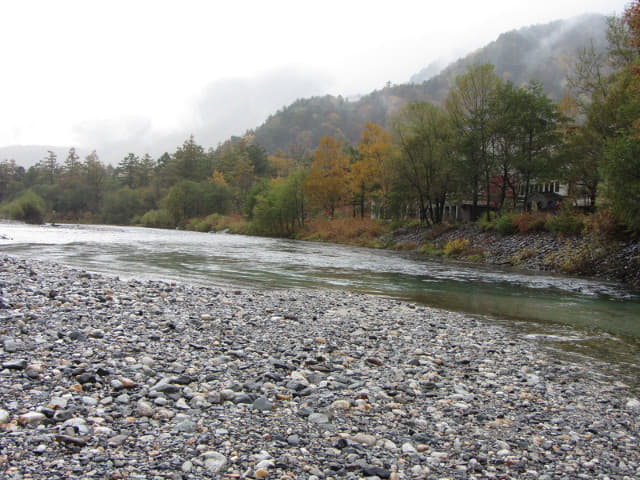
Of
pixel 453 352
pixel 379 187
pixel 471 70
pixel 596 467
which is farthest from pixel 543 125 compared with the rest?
pixel 596 467

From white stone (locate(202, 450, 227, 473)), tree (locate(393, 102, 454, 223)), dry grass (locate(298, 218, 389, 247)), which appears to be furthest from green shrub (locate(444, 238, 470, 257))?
white stone (locate(202, 450, 227, 473))

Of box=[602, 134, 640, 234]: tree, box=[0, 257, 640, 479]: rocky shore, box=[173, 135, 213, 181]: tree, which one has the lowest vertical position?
box=[0, 257, 640, 479]: rocky shore

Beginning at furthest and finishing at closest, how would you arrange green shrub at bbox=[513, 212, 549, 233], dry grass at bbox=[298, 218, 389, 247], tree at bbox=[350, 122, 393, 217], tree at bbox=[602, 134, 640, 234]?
tree at bbox=[350, 122, 393, 217] < dry grass at bbox=[298, 218, 389, 247] < green shrub at bbox=[513, 212, 549, 233] < tree at bbox=[602, 134, 640, 234]

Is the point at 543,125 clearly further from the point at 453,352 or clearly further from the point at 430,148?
the point at 453,352

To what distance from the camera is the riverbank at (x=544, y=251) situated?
2421cm

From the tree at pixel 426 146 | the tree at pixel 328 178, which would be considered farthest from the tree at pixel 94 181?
the tree at pixel 426 146

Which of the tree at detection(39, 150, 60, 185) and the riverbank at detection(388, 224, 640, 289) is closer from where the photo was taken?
the riverbank at detection(388, 224, 640, 289)

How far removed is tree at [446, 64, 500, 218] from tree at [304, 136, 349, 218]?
21.1 m

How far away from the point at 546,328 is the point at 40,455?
439 inches

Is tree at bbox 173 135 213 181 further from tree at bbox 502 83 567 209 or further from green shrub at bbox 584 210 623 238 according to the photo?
green shrub at bbox 584 210 623 238

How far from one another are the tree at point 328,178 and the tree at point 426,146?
48.1 ft

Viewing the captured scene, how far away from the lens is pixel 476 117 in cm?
4541

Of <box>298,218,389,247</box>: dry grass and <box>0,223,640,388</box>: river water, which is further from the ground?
<box>298,218,389,247</box>: dry grass

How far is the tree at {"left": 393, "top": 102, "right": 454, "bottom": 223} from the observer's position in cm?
4978
